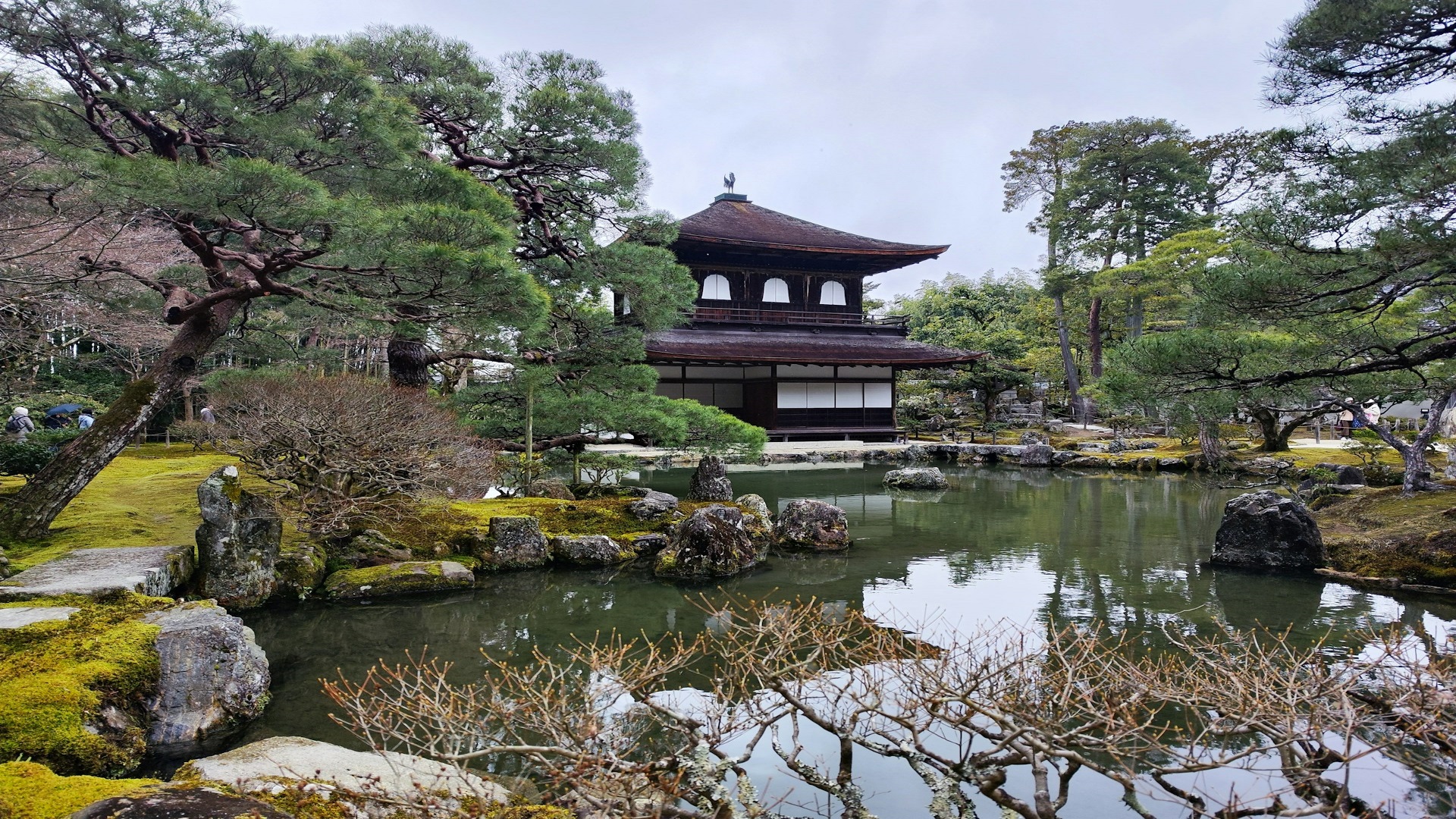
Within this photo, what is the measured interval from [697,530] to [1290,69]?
682 cm

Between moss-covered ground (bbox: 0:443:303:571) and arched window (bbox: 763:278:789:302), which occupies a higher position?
arched window (bbox: 763:278:789:302)

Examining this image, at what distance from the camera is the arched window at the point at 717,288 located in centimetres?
2002

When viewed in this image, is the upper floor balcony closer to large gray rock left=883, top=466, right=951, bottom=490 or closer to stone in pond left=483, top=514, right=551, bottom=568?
large gray rock left=883, top=466, right=951, bottom=490

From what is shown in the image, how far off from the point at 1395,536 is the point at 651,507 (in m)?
7.91

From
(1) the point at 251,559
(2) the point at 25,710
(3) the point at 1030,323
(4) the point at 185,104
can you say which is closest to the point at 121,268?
(4) the point at 185,104

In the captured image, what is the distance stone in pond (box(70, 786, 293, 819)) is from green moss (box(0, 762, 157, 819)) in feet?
0.54

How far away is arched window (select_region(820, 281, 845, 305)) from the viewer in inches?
841

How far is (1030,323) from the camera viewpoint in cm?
2953

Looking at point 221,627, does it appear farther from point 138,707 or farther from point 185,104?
point 185,104

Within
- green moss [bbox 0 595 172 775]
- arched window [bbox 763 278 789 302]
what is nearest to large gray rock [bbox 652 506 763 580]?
green moss [bbox 0 595 172 775]

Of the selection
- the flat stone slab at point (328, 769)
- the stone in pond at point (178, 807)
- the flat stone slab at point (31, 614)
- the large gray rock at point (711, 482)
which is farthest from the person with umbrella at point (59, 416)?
the stone in pond at point (178, 807)

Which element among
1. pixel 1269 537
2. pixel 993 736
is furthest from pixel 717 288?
pixel 993 736

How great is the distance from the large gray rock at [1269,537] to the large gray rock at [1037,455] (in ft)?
34.7

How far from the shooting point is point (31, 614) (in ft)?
13.9
